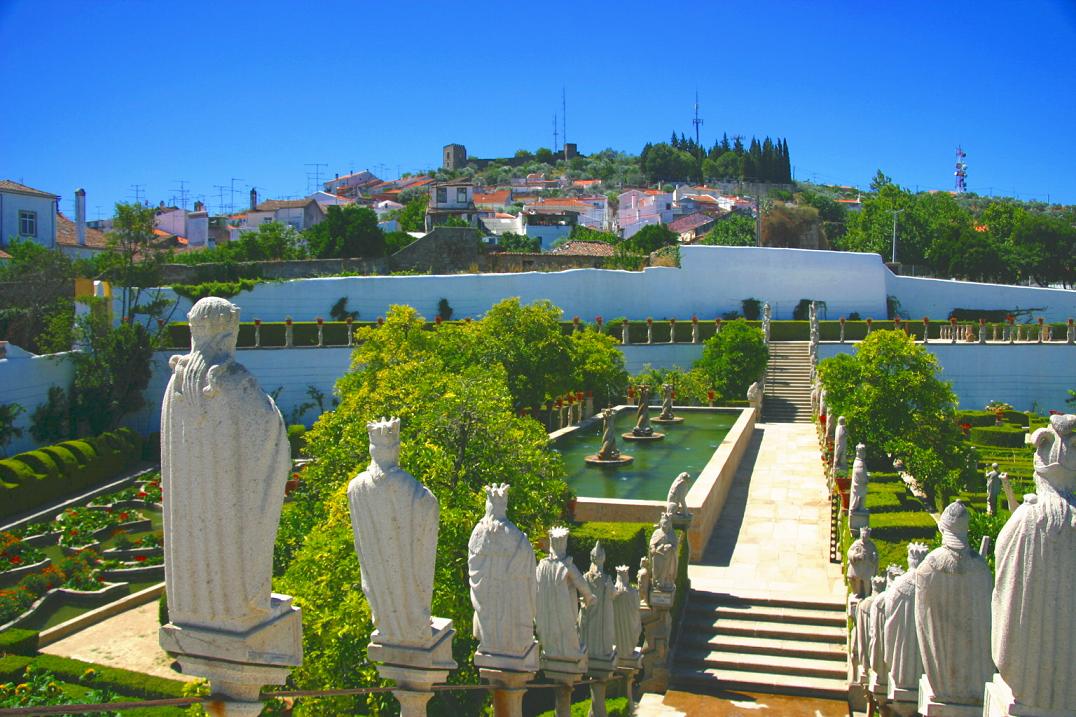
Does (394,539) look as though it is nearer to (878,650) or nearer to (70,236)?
(878,650)

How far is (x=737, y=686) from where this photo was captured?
38.4 feet

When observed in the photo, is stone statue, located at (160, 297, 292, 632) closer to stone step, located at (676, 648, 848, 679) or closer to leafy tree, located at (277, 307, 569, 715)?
leafy tree, located at (277, 307, 569, 715)

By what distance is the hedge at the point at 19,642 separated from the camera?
524 inches

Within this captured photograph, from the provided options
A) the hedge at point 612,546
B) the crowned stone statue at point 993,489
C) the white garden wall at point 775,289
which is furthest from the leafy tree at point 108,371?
the crowned stone statue at point 993,489

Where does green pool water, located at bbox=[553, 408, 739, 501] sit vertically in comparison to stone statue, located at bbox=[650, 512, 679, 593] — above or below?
below

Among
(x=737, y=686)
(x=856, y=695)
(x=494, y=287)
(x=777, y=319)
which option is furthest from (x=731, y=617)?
(x=777, y=319)

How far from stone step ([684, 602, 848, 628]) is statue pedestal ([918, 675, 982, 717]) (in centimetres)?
819

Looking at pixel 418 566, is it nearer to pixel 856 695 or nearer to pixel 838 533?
pixel 856 695

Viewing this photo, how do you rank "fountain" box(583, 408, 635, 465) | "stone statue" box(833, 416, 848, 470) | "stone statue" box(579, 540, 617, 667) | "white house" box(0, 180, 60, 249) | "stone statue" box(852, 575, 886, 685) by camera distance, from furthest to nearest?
"white house" box(0, 180, 60, 249)
"fountain" box(583, 408, 635, 465)
"stone statue" box(833, 416, 848, 470)
"stone statue" box(852, 575, 886, 685)
"stone statue" box(579, 540, 617, 667)

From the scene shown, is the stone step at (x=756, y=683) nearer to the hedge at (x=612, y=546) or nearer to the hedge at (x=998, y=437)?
the hedge at (x=612, y=546)

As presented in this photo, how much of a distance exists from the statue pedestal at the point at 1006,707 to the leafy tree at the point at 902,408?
49.8 feet

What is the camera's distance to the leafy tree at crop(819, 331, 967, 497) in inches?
739

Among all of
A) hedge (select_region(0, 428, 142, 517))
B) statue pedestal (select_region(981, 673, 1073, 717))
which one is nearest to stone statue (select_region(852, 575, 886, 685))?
statue pedestal (select_region(981, 673, 1073, 717))

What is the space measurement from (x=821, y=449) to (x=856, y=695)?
13984 millimetres
